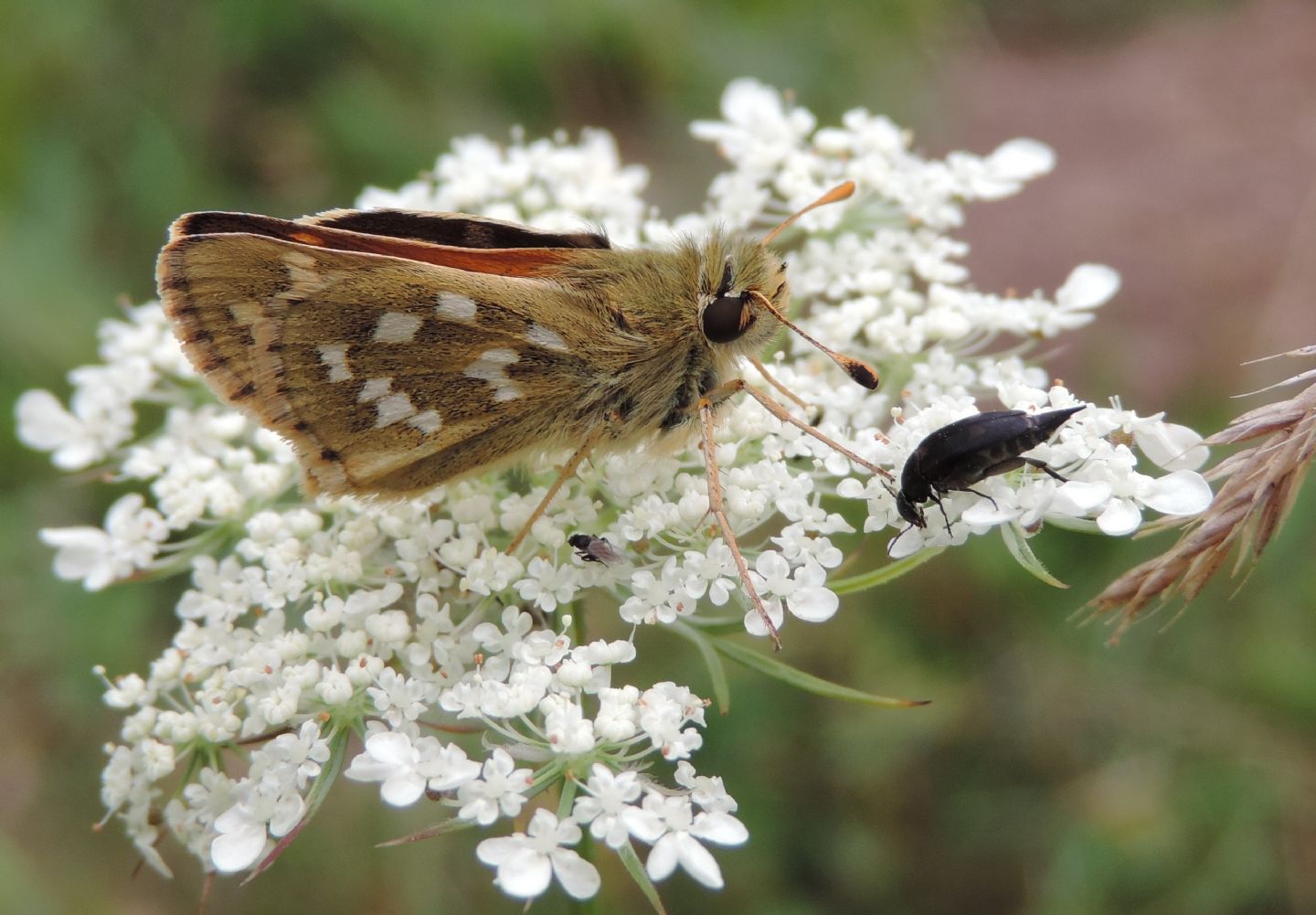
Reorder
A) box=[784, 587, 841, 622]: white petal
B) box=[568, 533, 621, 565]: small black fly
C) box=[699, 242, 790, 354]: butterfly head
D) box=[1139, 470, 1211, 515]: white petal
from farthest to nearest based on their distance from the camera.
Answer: box=[699, 242, 790, 354]: butterfly head → box=[568, 533, 621, 565]: small black fly → box=[784, 587, 841, 622]: white petal → box=[1139, 470, 1211, 515]: white petal

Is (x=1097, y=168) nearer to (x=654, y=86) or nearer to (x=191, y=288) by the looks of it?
(x=654, y=86)

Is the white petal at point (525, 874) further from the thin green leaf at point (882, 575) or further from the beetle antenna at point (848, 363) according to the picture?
the beetle antenna at point (848, 363)

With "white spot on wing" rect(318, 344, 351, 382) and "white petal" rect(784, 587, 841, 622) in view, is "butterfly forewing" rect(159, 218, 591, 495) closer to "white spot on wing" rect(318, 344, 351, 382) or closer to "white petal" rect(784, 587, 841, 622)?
"white spot on wing" rect(318, 344, 351, 382)

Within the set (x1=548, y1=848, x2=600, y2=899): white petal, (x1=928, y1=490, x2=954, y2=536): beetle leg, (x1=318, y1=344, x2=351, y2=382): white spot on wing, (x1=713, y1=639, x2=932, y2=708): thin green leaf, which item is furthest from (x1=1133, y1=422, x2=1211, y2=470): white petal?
(x1=318, y1=344, x2=351, y2=382): white spot on wing

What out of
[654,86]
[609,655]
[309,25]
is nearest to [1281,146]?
[654,86]

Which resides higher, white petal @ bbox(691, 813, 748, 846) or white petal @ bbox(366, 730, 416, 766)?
white petal @ bbox(366, 730, 416, 766)

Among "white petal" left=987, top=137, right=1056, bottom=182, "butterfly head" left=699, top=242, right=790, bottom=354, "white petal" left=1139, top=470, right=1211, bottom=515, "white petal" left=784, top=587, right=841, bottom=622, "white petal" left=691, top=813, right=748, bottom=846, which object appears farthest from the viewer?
"white petal" left=987, top=137, right=1056, bottom=182

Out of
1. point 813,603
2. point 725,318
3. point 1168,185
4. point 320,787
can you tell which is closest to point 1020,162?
point 725,318

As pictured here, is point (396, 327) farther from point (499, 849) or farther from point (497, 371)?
point (499, 849)
